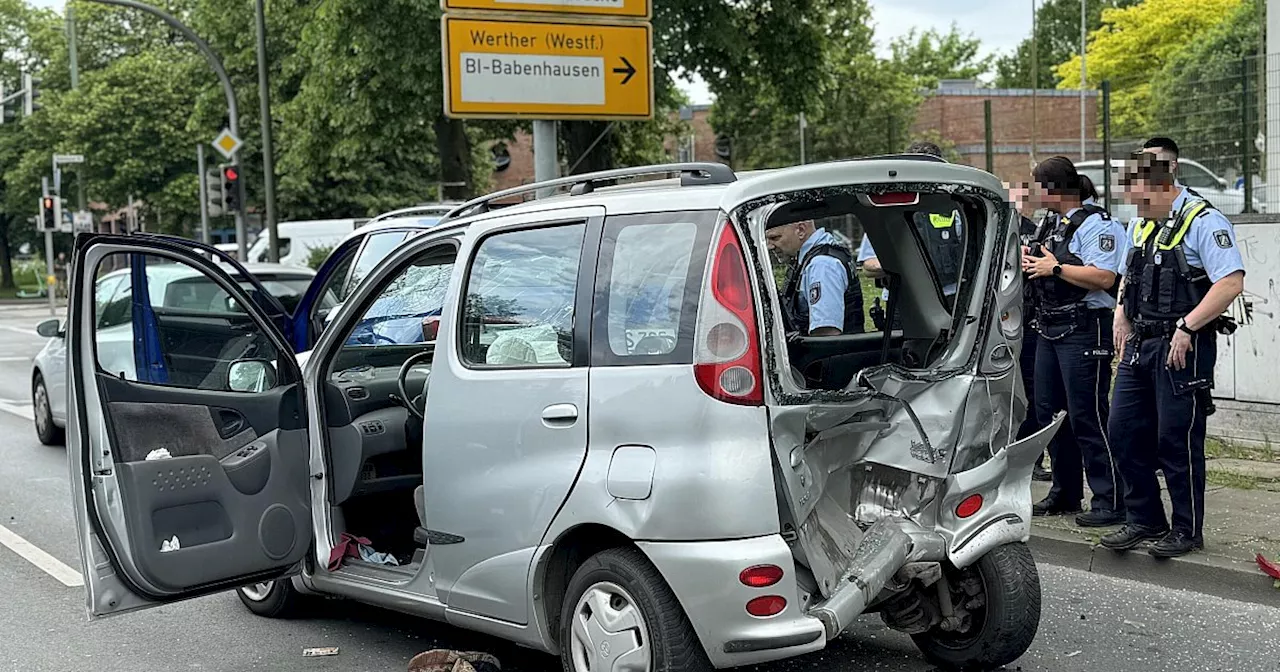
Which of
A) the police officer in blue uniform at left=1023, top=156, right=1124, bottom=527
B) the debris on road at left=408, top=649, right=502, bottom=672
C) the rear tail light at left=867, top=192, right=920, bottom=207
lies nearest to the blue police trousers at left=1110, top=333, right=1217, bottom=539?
the police officer in blue uniform at left=1023, top=156, right=1124, bottom=527

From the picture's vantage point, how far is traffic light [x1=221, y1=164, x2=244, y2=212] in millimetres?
21234

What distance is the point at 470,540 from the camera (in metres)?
4.51

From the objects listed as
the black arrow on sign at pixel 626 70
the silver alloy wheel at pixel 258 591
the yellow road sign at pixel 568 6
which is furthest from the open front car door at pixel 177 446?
the black arrow on sign at pixel 626 70

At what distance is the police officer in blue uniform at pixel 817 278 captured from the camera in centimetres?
535

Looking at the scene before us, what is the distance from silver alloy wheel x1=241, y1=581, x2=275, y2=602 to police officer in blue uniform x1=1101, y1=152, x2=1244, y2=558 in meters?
4.02

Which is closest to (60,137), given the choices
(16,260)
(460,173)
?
(460,173)

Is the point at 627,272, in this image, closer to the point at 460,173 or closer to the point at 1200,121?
the point at 1200,121

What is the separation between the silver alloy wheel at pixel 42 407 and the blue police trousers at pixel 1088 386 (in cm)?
843

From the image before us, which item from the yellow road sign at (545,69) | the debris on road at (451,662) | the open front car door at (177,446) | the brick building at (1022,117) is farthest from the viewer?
the brick building at (1022,117)

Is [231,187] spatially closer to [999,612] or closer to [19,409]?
[19,409]

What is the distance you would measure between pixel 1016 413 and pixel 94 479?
3.34m

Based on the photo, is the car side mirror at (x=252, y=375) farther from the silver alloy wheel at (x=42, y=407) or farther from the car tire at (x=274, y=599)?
the silver alloy wheel at (x=42, y=407)

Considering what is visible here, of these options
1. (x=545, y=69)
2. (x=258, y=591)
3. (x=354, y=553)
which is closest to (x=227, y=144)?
(x=545, y=69)

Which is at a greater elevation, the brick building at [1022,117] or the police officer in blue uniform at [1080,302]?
the brick building at [1022,117]
